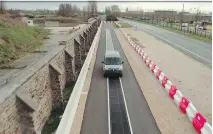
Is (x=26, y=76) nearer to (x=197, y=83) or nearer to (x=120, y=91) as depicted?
(x=120, y=91)

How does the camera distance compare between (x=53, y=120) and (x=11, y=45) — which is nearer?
(x=53, y=120)

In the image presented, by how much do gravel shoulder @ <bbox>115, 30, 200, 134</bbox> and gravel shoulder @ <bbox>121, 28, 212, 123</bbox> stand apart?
1.51 m

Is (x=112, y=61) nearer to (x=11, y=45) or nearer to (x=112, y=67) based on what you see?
(x=112, y=67)

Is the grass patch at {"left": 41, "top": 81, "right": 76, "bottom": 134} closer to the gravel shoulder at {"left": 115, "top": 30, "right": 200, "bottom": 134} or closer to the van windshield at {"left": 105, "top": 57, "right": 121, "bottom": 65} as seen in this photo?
the gravel shoulder at {"left": 115, "top": 30, "right": 200, "bottom": 134}

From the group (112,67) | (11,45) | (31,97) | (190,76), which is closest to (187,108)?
(31,97)

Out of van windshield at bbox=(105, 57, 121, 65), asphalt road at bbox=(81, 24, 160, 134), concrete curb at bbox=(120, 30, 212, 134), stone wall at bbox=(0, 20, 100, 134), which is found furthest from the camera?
van windshield at bbox=(105, 57, 121, 65)

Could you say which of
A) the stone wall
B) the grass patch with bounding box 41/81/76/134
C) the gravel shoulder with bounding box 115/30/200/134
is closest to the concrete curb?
the gravel shoulder with bounding box 115/30/200/134

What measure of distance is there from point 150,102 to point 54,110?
576 cm

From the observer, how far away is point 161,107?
17.2 m

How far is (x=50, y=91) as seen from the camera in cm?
1727

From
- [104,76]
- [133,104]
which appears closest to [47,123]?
[133,104]

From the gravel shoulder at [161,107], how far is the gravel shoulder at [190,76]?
1.51 m

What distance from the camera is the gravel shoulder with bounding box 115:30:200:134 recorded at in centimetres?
1434

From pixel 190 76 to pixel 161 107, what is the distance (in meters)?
9.41
